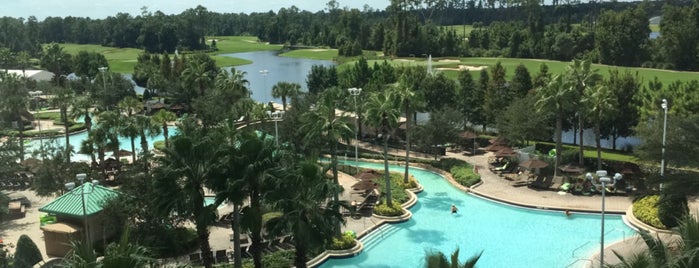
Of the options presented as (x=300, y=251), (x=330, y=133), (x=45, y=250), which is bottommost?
(x=45, y=250)

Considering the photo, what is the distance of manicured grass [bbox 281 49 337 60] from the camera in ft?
493

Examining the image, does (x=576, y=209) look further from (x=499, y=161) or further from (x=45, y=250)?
(x=45, y=250)

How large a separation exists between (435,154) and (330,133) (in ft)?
58.1

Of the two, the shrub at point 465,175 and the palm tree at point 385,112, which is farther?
the shrub at point 465,175

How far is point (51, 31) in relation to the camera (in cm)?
19650

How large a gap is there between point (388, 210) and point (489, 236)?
5.93 metres

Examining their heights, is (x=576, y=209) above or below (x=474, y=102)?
below

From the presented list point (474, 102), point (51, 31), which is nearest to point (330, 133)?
point (474, 102)

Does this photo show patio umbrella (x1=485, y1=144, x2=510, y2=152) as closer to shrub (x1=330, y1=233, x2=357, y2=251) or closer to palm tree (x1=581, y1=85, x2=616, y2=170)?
palm tree (x1=581, y1=85, x2=616, y2=170)

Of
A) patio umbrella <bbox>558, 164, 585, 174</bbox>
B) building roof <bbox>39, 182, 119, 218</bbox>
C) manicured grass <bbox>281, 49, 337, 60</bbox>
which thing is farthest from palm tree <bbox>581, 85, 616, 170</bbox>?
manicured grass <bbox>281, 49, 337, 60</bbox>

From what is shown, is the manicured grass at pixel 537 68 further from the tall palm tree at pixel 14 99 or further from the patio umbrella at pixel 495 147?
the tall palm tree at pixel 14 99

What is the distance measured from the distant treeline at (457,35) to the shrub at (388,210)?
25785 millimetres

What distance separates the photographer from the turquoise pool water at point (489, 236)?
92.5 ft

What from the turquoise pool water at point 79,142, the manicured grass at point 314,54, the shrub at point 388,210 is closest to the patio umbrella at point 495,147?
the shrub at point 388,210
